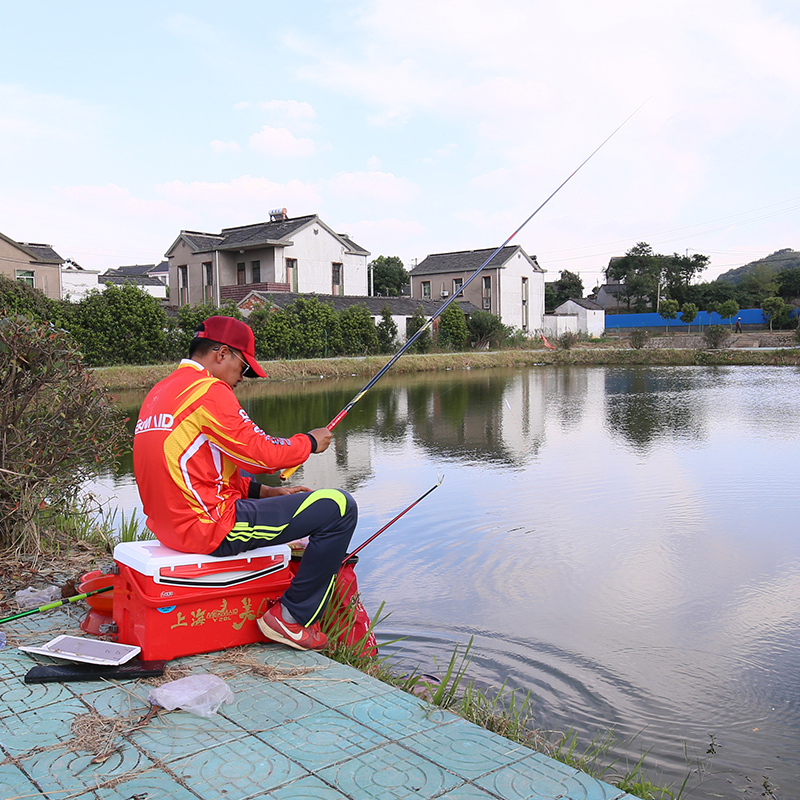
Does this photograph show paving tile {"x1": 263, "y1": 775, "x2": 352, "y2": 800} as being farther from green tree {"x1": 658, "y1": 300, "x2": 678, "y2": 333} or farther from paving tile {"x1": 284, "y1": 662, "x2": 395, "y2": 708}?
green tree {"x1": 658, "y1": 300, "x2": 678, "y2": 333}

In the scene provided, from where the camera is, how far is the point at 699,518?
740cm

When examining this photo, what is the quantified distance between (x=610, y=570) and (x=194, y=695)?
13.6 feet

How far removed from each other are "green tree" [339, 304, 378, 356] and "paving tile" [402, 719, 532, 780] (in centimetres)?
2877

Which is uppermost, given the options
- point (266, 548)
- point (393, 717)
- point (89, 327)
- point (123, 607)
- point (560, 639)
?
point (89, 327)

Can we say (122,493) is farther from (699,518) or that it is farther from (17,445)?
(699,518)

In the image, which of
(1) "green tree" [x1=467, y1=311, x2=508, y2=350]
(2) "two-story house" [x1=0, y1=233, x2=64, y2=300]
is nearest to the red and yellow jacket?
(2) "two-story house" [x1=0, y1=233, x2=64, y2=300]

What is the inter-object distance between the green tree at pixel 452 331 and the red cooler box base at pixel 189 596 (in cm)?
3278

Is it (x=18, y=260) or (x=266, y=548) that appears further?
(x=18, y=260)

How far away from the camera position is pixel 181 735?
7.78ft

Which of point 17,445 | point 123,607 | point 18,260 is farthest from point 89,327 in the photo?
point 123,607

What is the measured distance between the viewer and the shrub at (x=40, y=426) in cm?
426

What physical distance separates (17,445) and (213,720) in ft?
8.42

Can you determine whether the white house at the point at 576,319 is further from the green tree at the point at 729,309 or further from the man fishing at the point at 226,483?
the man fishing at the point at 226,483

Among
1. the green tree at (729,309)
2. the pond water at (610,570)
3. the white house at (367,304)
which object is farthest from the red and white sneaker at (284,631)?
the green tree at (729,309)
